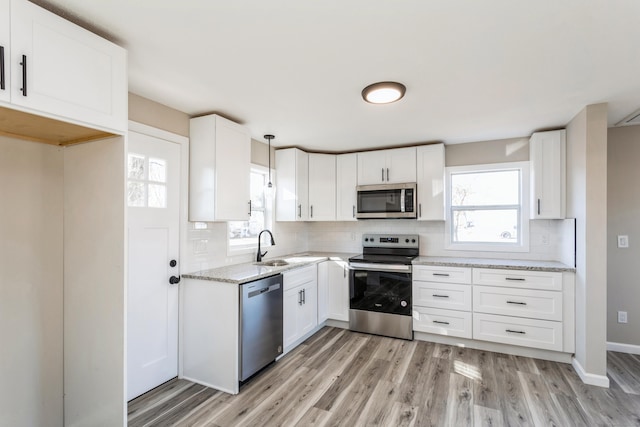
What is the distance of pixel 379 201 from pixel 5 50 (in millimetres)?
3409

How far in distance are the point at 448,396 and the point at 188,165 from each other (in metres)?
2.89

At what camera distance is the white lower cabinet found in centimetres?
314

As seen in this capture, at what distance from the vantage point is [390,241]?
13.6 ft

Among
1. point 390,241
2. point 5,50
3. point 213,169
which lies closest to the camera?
point 5,50

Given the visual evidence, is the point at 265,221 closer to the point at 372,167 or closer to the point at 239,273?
the point at 239,273

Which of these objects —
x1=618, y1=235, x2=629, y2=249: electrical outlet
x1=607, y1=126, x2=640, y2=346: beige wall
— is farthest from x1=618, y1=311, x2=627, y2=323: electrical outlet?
x1=618, y1=235, x2=629, y2=249: electrical outlet

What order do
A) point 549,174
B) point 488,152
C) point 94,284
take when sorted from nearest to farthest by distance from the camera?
point 94,284, point 549,174, point 488,152

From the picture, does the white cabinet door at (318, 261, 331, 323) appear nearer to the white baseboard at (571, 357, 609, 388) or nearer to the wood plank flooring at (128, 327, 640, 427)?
the wood plank flooring at (128, 327, 640, 427)

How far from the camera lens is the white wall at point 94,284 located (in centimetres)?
169

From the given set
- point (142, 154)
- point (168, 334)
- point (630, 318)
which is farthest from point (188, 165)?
point (630, 318)

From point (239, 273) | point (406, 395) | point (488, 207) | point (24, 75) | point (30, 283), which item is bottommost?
point (406, 395)

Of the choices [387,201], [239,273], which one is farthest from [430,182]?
[239,273]

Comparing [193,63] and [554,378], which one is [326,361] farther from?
[193,63]

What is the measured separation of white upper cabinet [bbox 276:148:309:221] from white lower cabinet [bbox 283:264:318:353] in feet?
2.60
